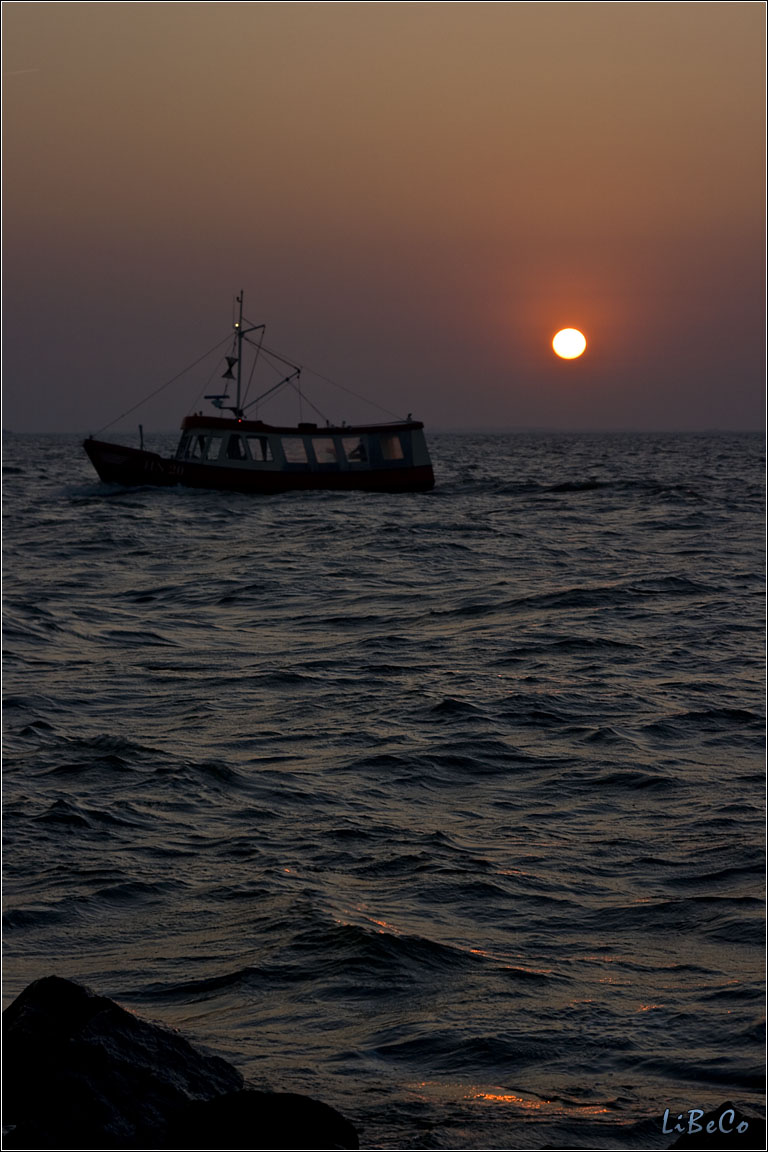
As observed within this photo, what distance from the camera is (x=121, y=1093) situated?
4988 millimetres

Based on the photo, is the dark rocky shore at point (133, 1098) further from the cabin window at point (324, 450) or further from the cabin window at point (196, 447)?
the cabin window at point (324, 450)

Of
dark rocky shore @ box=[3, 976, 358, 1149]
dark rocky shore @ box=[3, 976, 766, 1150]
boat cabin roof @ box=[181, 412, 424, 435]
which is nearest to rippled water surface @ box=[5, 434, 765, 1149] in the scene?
dark rocky shore @ box=[3, 976, 766, 1150]

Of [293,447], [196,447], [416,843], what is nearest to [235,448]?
[196,447]

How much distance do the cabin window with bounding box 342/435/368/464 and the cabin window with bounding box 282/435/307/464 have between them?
165cm

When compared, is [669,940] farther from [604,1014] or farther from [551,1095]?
[551,1095]

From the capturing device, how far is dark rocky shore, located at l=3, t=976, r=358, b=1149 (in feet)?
15.3

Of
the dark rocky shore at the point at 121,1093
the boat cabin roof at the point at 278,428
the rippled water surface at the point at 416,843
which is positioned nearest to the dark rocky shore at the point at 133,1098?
the dark rocky shore at the point at 121,1093

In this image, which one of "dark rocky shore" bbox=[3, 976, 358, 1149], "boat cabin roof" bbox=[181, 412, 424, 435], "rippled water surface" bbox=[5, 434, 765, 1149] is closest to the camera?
"dark rocky shore" bbox=[3, 976, 358, 1149]

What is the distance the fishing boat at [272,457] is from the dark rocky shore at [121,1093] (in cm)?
3756

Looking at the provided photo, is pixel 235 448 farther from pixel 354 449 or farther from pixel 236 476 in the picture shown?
pixel 354 449

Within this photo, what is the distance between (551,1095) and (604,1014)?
0.88m

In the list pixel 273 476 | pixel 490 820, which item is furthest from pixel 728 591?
pixel 273 476

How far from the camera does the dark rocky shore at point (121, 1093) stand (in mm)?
4656

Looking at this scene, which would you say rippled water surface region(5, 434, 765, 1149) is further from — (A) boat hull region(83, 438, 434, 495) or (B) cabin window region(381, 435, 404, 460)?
(B) cabin window region(381, 435, 404, 460)
